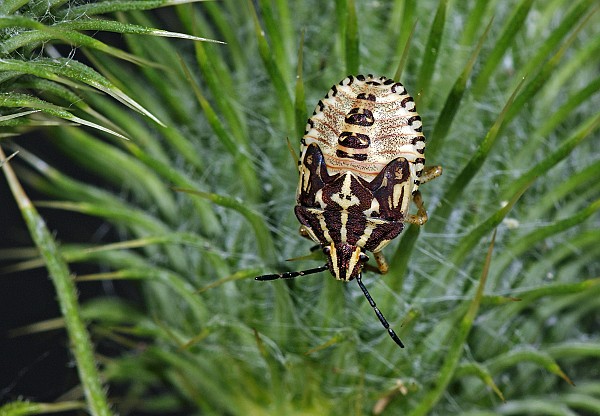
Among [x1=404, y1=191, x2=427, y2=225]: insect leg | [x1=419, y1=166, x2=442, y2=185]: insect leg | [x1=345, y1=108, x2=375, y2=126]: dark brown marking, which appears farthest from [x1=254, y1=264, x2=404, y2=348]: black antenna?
[x1=345, y1=108, x2=375, y2=126]: dark brown marking

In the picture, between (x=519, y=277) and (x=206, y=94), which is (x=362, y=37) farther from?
(x=519, y=277)

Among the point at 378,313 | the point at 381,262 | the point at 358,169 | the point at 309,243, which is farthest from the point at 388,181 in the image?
the point at 309,243

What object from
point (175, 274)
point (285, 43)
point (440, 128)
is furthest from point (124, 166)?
point (440, 128)

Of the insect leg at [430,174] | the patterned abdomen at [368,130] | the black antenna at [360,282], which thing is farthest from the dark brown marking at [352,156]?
the black antenna at [360,282]


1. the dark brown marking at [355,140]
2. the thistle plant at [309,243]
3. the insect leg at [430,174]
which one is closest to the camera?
the dark brown marking at [355,140]

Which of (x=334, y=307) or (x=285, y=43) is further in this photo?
(x=285, y=43)

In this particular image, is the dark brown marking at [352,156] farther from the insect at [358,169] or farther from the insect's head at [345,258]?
the insect's head at [345,258]
